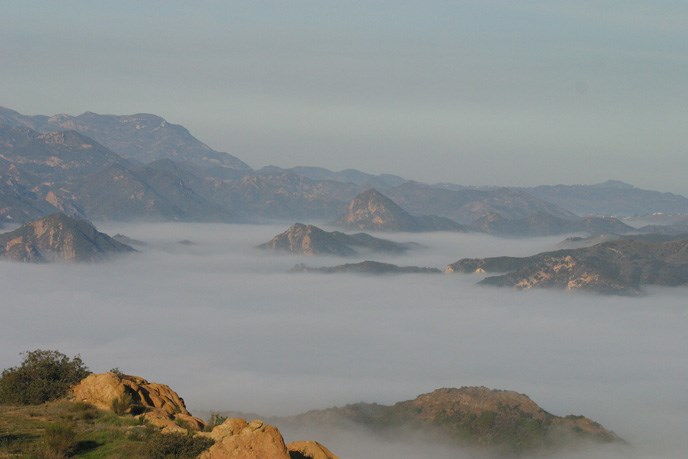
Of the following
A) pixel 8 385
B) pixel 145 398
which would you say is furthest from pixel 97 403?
pixel 8 385

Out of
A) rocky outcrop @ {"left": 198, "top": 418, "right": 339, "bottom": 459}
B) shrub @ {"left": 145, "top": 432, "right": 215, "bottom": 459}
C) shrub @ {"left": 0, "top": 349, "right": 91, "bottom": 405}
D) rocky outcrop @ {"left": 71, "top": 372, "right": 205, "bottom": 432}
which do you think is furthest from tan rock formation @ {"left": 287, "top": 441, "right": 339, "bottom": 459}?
shrub @ {"left": 0, "top": 349, "right": 91, "bottom": 405}

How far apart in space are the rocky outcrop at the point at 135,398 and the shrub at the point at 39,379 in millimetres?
2270

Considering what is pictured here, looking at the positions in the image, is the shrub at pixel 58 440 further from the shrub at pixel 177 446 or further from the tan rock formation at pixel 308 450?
the tan rock formation at pixel 308 450

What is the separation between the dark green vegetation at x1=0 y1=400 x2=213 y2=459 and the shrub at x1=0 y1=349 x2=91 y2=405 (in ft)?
19.0

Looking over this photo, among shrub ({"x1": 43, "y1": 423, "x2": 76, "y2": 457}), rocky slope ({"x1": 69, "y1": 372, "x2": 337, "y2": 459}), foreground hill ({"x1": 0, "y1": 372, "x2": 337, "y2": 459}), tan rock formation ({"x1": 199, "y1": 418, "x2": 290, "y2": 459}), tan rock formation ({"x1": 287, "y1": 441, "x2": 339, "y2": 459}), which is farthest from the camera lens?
tan rock formation ({"x1": 287, "y1": 441, "x2": 339, "y2": 459})

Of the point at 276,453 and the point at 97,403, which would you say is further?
the point at 97,403

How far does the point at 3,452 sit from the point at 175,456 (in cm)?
1032

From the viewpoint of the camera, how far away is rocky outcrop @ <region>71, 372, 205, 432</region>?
226ft

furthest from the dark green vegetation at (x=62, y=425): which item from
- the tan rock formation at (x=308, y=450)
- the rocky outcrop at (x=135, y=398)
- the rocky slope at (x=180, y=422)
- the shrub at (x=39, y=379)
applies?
the tan rock formation at (x=308, y=450)

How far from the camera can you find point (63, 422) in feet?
216

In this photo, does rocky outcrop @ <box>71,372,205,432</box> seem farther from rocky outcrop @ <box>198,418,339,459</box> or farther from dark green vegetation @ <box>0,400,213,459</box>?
rocky outcrop @ <box>198,418,339,459</box>

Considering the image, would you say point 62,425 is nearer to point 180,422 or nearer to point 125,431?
point 125,431

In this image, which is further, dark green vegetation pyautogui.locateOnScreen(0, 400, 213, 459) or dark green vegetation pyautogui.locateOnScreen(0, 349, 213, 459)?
dark green vegetation pyautogui.locateOnScreen(0, 349, 213, 459)

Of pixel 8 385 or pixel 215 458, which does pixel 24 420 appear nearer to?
pixel 8 385
